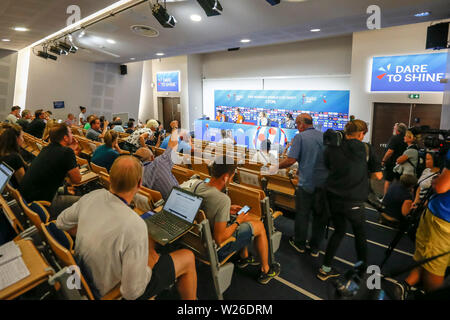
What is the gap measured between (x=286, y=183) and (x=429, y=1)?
3.53 m

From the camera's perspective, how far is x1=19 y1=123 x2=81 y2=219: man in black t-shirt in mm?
2779

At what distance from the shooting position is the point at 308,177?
2.92 meters

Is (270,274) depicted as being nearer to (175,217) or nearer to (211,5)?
(175,217)

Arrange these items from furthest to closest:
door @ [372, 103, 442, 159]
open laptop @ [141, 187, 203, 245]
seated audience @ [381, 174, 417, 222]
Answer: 1. door @ [372, 103, 442, 159]
2. seated audience @ [381, 174, 417, 222]
3. open laptop @ [141, 187, 203, 245]

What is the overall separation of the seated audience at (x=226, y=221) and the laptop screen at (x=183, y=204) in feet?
0.32

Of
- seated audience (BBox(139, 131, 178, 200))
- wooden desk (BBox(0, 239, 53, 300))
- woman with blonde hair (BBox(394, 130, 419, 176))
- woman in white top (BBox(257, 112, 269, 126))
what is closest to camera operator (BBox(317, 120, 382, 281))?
seated audience (BBox(139, 131, 178, 200))

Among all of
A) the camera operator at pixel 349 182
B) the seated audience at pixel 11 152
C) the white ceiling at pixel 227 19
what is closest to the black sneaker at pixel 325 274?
the camera operator at pixel 349 182

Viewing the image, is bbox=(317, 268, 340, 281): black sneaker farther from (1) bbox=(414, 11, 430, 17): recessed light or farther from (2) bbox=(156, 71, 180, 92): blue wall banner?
(2) bbox=(156, 71, 180, 92): blue wall banner

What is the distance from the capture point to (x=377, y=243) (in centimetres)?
329

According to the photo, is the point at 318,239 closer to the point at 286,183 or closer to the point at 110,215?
the point at 286,183

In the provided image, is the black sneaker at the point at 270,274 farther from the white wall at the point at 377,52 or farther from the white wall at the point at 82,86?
the white wall at the point at 82,86

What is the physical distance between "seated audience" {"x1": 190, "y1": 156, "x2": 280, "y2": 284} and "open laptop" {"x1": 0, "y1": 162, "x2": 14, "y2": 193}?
6.17ft

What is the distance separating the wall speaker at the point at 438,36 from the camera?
4883 millimetres
